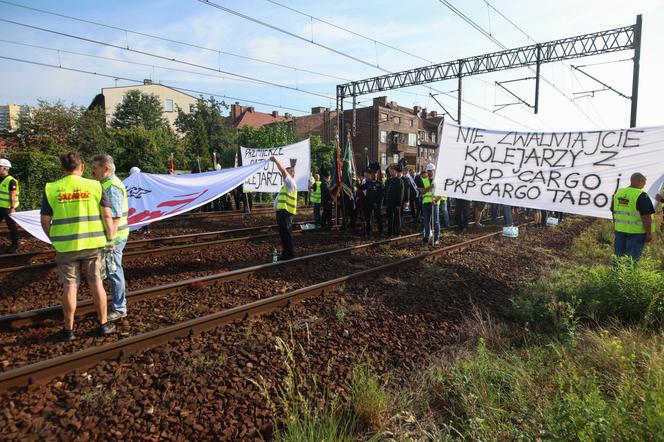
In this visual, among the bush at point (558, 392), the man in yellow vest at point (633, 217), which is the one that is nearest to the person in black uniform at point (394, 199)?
the man in yellow vest at point (633, 217)

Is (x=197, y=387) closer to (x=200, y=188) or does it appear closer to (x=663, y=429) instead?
(x=663, y=429)

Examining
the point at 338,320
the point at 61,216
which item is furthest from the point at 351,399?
the point at 61,216

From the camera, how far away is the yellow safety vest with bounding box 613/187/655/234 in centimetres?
601

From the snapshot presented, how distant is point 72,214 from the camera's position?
4.20 m

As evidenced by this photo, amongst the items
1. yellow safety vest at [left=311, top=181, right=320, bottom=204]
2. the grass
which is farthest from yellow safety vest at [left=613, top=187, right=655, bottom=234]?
yellow safety vest at [left=311, top=181, right=320, bottom=204]

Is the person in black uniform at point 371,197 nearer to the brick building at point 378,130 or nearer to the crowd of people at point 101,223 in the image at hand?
the crowd of people at point 101,223

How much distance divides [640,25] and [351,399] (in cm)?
2264

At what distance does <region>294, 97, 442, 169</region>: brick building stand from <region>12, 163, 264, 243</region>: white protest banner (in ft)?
150

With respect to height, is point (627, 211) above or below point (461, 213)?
above

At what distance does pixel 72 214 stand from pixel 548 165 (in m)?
7.83

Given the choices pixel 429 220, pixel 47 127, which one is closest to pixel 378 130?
pixel 47 127

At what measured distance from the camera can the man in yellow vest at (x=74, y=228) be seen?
4180 mm

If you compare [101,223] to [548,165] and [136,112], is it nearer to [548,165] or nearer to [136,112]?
[548,165]

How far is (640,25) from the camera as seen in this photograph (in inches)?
699
